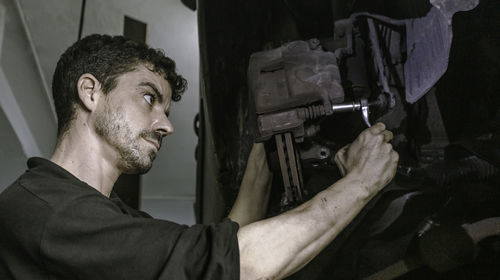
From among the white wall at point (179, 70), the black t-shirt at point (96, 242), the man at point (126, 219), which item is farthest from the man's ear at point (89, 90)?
the white wall at point (179, 70)

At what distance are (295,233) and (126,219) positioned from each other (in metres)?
0.28

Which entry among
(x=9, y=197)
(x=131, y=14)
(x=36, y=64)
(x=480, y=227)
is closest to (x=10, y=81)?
(x=36, y=64)

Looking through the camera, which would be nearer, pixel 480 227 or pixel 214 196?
pixel 480 227

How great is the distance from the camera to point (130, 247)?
1.93 ft

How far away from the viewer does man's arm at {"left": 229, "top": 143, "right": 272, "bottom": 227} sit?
1027 millimetres

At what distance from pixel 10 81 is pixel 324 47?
1.82 metres

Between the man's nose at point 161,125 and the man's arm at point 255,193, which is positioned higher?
the man's nose at point 161,125

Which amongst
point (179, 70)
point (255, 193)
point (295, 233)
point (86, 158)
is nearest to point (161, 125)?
point (86, 158)

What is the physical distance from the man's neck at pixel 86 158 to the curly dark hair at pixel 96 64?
0.05 metres

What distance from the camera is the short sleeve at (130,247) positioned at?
58cm

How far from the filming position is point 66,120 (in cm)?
93

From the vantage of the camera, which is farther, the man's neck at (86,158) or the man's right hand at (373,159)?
the man's neck at (86,158)

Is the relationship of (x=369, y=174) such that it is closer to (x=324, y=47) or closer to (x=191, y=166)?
(x=324, y=47)

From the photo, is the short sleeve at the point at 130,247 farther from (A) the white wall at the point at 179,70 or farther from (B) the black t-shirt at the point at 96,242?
(A) the white wall at the point at 179,70
